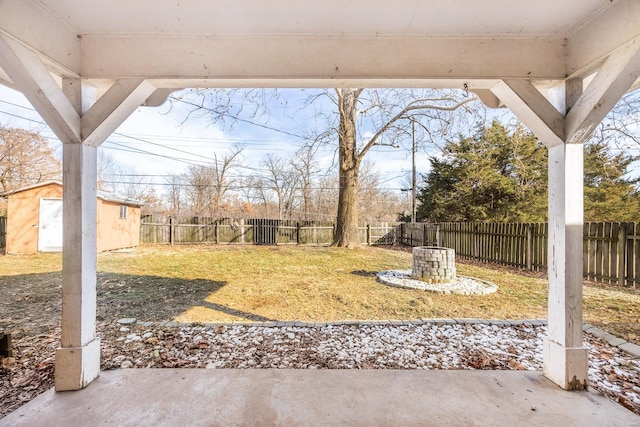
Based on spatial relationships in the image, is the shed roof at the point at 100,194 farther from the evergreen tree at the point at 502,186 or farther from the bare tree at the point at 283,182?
the evergreen tree at the point at 502,186

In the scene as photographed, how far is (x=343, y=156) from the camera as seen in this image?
10.2 metres

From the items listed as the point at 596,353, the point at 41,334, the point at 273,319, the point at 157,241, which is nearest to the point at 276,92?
the point at 273,319

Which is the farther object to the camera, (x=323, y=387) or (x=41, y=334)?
(x=41, y=334)

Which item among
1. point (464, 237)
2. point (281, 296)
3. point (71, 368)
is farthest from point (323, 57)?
point (464, 237)

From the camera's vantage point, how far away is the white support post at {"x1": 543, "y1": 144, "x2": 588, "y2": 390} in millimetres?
1985

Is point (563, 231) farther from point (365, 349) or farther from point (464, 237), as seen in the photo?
point (464, 237)

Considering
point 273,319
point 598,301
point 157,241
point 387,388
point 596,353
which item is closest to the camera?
point 387,388

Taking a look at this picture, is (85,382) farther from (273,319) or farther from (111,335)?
(273,319)

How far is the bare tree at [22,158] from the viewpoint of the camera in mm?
12172

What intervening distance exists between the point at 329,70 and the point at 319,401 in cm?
227

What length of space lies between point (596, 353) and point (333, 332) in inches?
99.0

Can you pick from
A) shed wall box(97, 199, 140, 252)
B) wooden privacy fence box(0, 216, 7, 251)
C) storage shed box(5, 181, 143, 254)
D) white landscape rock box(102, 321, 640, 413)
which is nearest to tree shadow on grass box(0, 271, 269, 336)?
white landscape rock box(102, 321, 640, 413)

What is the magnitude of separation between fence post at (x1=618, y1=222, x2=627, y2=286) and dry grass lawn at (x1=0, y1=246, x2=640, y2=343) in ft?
0.85

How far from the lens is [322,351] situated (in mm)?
2701
